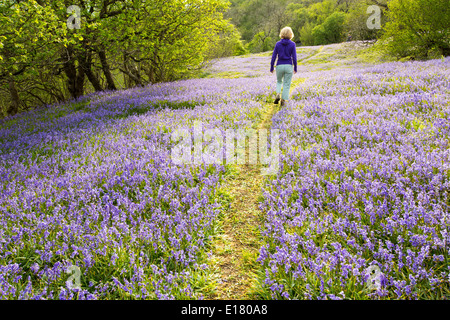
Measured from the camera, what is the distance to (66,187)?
4375mm

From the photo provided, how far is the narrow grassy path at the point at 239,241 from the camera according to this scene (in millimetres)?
2803

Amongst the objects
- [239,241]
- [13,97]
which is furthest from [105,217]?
[13,97]

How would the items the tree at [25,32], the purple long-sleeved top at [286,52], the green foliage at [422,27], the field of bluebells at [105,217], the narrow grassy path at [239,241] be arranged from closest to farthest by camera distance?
1. the field of bluebells at [105,217]
2. the narrow grassy path at [239,241]
3. the tree at [25,32]
4. the purple long-sleeved top at [286,52]
5. the green foliage at [422,27]

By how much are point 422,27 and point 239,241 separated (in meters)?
22.8

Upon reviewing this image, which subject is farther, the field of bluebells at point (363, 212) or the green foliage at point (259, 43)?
the green foliage at point (259, 43)

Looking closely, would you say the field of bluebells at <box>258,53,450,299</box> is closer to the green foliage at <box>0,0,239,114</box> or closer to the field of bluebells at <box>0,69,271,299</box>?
the field of bluebells at <box>0,69,271,299</box>

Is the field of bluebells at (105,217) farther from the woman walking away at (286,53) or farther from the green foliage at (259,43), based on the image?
the green foliage at (259,43)

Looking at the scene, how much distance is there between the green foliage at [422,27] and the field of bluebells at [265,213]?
16.1m

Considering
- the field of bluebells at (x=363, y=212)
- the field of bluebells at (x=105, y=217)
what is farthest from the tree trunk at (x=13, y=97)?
the field of bluebells at (x=363, y=212)

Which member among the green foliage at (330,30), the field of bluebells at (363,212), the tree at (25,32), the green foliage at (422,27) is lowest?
the field of bluebells at (363,212)

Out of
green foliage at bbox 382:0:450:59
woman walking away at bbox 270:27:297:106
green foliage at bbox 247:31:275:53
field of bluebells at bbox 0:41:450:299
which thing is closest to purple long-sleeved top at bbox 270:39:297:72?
woman walking away at bbox 270:27:297:106

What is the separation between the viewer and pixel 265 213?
3877mm

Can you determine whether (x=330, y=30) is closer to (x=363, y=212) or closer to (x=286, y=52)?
(x=286, y=52)
